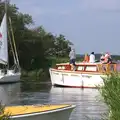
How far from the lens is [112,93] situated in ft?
29.6

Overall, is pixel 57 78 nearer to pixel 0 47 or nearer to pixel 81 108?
pixel 0 47

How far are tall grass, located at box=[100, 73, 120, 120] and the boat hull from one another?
2657 centimetres

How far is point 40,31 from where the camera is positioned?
7425cm

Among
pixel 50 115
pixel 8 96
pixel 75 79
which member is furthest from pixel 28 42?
pixel 50 115

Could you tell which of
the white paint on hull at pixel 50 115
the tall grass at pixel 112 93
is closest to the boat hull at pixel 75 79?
the white paint on hull at pixel 50 115

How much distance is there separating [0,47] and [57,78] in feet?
33.4

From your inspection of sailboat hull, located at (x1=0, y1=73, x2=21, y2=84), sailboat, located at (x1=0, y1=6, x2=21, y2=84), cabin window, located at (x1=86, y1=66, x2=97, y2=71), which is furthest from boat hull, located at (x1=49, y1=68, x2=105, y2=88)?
sailboat, located at (x1=0, y1=6, x2=21, y2=84)

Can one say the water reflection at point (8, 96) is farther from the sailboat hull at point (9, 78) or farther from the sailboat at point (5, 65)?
the sailboat at point (5, 65)

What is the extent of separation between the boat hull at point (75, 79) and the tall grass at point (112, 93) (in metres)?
26.6

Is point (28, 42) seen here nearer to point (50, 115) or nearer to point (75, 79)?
point (75, 79)

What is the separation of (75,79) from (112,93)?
28990 mm

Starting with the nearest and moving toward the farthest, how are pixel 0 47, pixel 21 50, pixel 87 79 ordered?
pixel 87 79, pixel 0 47, pixel 21 50

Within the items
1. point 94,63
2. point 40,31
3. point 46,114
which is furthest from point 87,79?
point 40,31

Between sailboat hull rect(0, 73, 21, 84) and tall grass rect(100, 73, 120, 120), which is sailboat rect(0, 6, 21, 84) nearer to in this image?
sailboat hull rect(0, 73, 21, 84)
